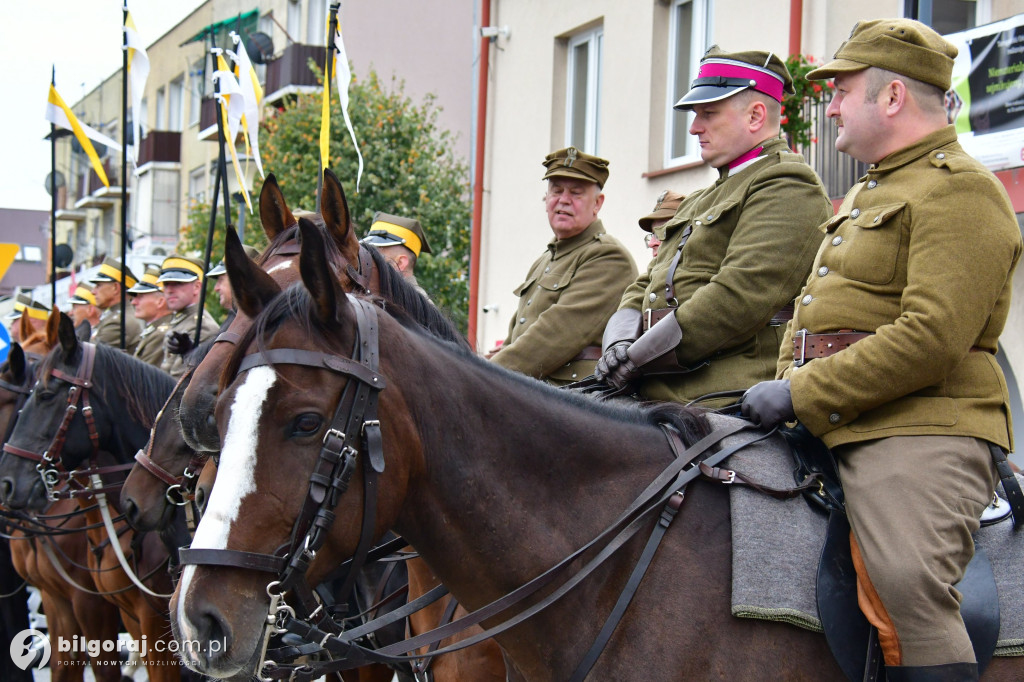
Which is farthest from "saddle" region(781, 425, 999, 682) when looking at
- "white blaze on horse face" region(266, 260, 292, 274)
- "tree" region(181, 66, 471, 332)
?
"tree" region(181, 66, 471, 332)

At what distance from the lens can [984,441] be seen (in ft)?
9.53

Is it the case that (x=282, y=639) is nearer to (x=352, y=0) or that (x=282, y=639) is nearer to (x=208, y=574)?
(x=208, y=574)

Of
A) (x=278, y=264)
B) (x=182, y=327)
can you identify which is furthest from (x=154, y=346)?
(x=278, y=264)

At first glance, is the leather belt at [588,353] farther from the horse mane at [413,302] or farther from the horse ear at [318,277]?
the horse ear at [318,277]

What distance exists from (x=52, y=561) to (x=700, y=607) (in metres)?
5.30

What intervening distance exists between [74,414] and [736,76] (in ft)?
14.4

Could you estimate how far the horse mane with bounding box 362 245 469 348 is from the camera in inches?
133

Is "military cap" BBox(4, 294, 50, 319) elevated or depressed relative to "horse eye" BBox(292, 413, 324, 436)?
elevated

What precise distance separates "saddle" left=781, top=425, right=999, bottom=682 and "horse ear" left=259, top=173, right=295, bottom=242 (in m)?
2.76

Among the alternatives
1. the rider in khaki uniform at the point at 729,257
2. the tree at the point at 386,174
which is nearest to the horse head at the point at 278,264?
the rider in khaki uniform at the point at 729,257

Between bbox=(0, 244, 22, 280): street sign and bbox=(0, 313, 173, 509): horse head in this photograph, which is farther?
bbox=(0, 244, 22, 280): street sign

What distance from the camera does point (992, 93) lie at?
344 inches

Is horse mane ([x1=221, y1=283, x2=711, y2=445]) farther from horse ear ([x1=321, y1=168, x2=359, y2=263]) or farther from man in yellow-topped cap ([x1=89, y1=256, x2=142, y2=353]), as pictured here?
man in yellow-topped cap ([x1=89, y1=256, x2=142, y2=353])

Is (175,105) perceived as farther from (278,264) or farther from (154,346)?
(278,264)
